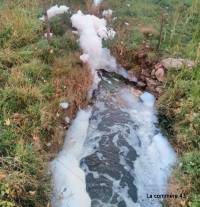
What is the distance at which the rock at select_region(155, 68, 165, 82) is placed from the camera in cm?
739

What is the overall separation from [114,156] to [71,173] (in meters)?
0.83

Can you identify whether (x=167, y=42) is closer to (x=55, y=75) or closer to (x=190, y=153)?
(x=55, y=75)

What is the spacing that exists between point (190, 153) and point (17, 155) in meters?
2.61

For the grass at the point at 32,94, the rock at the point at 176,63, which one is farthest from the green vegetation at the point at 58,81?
the rock at the point at 176,63

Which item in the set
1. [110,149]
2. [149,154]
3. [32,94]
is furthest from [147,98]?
[32,94]

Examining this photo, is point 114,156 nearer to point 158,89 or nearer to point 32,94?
point 32,94

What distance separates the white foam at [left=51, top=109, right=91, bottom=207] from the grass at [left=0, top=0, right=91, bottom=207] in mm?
172

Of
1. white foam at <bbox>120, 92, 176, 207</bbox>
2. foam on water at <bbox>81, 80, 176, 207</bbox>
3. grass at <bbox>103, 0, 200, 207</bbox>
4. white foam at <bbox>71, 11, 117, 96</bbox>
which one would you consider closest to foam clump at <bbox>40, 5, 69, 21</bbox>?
white foam at <bbox>71, 11, 117, 96</bbox>

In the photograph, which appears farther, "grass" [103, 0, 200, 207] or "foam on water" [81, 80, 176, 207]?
"grass" [103, 0, 200, 207]

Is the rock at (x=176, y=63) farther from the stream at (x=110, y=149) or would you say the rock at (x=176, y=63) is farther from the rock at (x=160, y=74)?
the stream at (x=110, y=149)

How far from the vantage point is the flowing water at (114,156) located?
17.2 ft

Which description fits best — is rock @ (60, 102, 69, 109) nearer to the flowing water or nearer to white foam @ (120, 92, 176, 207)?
the flowing water

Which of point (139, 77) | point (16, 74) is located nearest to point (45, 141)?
point (16, 74)

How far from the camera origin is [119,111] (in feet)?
22.8
